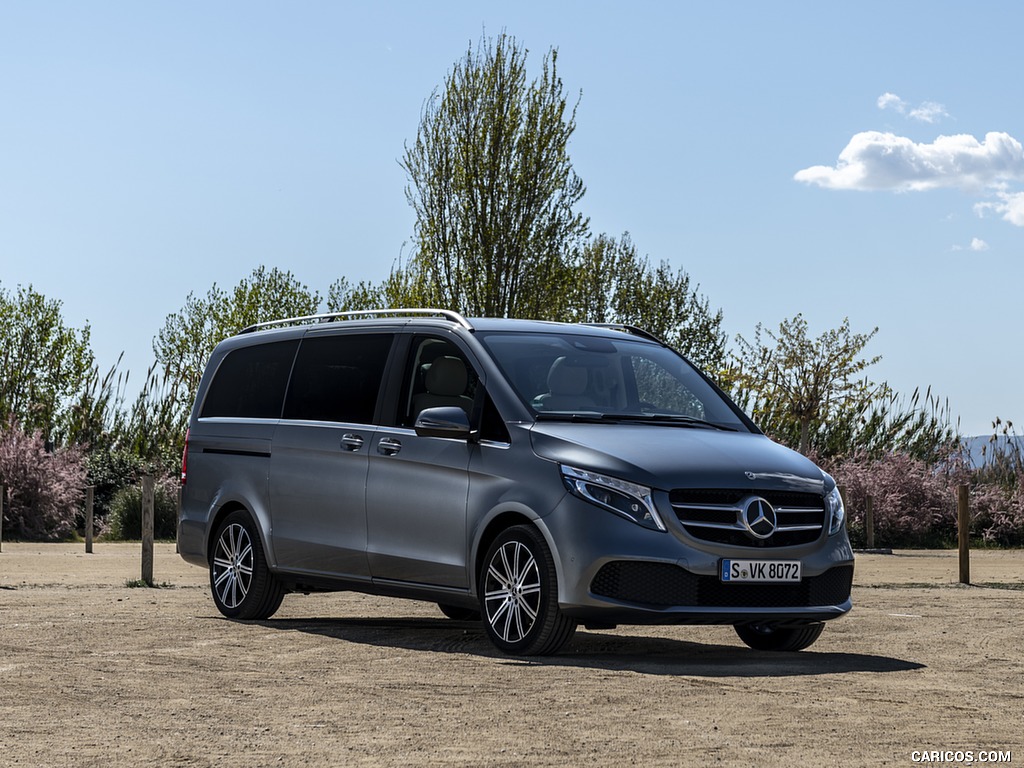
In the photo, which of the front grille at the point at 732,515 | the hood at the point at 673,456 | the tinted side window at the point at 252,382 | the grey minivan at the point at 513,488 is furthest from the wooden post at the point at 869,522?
the front grille at the point at 732,515

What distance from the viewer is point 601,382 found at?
1052 centimetres

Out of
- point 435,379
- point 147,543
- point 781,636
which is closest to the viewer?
point 781,636

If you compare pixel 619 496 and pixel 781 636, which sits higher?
pixel 619 496

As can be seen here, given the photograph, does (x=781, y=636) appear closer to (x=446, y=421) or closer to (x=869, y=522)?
(x=446, y=421)

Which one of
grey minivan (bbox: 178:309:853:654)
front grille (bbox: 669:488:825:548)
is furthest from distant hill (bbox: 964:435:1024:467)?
front grille (bbox: 669:488:825:548)

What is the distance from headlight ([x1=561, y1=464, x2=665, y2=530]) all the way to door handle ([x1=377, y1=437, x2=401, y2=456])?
1.72 m

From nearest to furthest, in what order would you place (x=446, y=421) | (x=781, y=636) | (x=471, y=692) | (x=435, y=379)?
(x=471, y=692) < (x=446, y=421) < (x=781, y=636) < (x=435, y=379)

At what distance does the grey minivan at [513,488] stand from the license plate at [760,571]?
0.4 inches

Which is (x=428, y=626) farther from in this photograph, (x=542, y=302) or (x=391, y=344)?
(x=542, y=302)

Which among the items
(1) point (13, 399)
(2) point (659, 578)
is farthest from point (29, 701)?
(1) point (13, 399)

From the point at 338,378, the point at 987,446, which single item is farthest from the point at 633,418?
the point at 987,446

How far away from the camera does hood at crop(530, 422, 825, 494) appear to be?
9.32 meters

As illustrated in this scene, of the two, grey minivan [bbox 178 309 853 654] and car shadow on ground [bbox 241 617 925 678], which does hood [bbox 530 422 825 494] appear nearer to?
grey minivan [bbox 178 309 853 654]

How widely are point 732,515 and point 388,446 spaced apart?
95.7 inches
